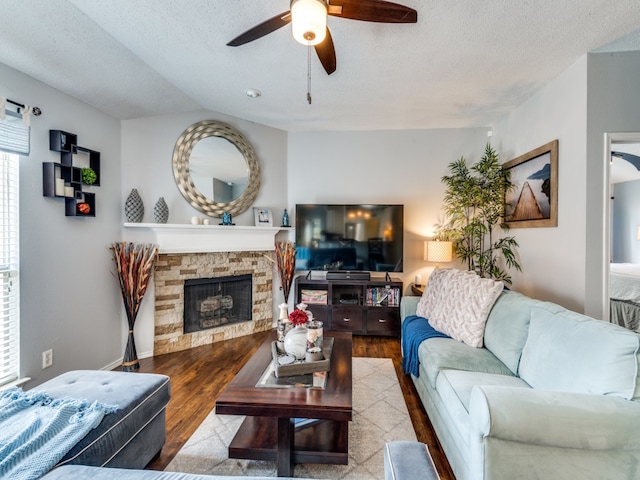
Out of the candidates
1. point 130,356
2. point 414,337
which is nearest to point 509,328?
point 414,337

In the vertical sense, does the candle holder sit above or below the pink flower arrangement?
below

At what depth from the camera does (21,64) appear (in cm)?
200

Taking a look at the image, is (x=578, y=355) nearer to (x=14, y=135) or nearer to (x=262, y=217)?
(x=262, y=217)

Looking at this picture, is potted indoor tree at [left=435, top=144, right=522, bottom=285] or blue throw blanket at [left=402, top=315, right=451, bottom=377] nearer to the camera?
blue throw blanket at [left=402, top=315, right=451, bottom=377]

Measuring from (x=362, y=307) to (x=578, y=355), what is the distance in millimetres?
2402

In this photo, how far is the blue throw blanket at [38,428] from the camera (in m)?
1.01

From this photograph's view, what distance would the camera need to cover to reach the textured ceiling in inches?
70.1

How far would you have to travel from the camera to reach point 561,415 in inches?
42.8

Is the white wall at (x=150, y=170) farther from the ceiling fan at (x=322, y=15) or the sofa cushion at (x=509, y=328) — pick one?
the sofa cushion at (x=509, y=328)

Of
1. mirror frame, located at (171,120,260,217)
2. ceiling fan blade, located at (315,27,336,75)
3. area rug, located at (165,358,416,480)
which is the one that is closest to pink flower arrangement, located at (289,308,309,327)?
area rug, located at (165,358,416,480)

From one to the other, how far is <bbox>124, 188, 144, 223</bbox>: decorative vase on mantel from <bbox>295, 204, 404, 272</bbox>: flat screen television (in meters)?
1.74

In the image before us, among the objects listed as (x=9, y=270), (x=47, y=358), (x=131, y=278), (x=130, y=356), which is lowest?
(x=130, y=356)

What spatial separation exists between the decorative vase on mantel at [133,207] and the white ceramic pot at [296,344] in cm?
220

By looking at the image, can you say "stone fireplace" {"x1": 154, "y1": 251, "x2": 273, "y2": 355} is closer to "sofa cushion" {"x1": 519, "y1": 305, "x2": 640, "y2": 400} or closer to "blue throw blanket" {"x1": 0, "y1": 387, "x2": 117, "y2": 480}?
"blue throw blanket" {"x1": 0, "y1": 387, "x2": 117, "y2": 480}
